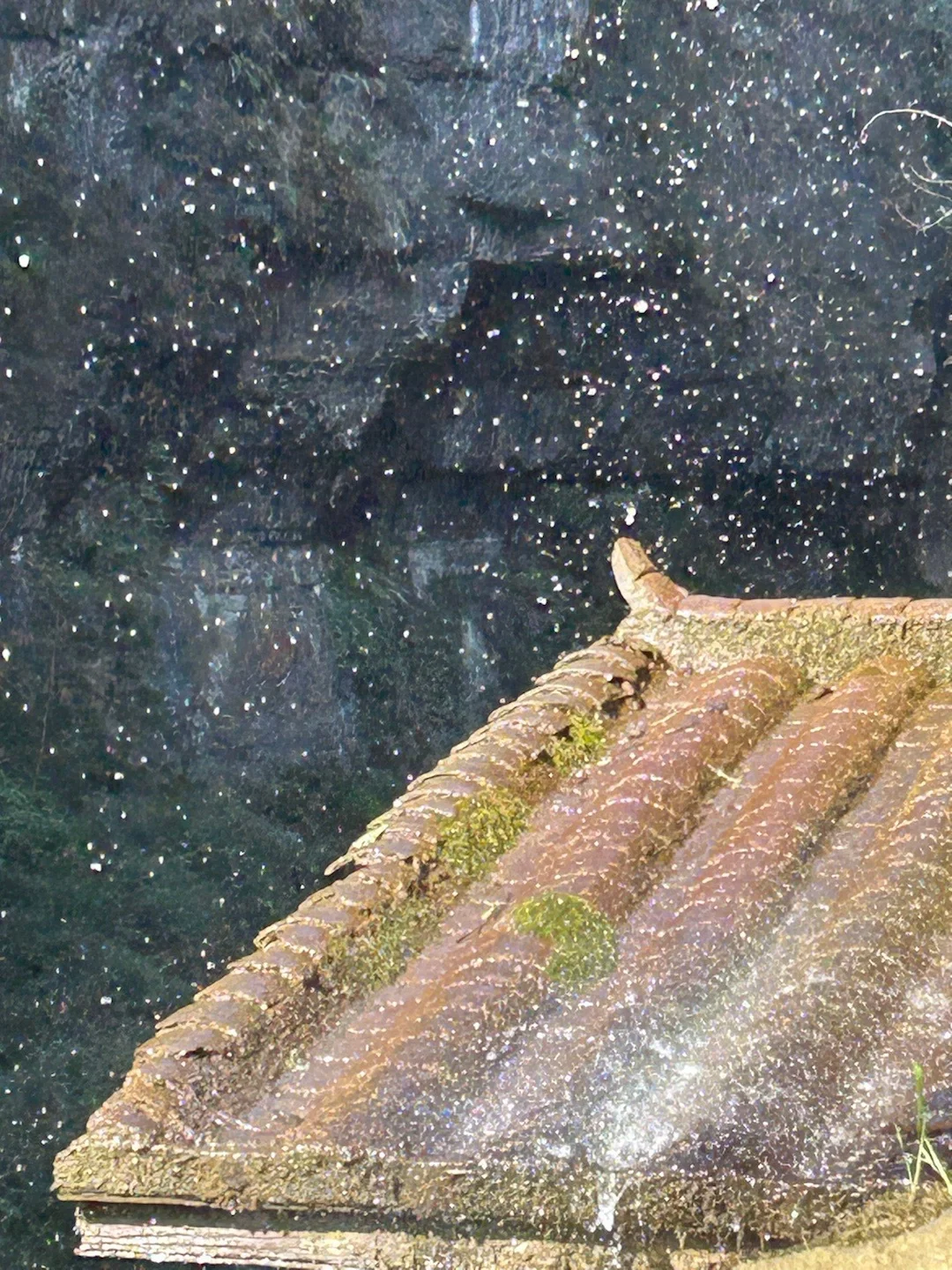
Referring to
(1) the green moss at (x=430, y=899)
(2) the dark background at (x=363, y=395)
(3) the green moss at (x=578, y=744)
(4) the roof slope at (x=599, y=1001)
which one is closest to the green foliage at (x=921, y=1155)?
(4) the roof slope at (x=599, y=1001)

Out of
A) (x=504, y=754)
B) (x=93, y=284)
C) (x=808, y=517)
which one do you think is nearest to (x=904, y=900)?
(x=504, y=754)

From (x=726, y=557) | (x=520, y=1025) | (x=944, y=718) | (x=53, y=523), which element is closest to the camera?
(x=520, y=1025)

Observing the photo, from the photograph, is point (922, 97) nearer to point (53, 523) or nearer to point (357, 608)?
point (357, 608)

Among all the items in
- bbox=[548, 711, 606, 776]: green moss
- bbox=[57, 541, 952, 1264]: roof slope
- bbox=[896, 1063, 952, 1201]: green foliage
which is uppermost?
bbox=[548, 711, 606, 776]: green moss

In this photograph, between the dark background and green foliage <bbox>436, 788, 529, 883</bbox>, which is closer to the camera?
green foliage <bbox>436, 788, 529, 883</bbox>

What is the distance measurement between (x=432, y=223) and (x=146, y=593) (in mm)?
3015

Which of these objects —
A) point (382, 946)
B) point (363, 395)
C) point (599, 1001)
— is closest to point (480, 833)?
point (382, 946)

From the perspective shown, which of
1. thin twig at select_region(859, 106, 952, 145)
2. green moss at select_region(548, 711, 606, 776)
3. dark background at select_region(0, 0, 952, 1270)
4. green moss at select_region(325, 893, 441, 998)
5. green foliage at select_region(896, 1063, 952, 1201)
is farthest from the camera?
thin twig at select_region(859, 106, 952, 145)

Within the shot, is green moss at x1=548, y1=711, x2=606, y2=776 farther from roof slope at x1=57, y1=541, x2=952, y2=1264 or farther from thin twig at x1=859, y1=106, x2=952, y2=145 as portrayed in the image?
thin twig at x1=859, y1=106, x2=952, y2=145

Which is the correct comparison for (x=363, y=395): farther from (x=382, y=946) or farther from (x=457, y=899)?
(x=382, y=946)

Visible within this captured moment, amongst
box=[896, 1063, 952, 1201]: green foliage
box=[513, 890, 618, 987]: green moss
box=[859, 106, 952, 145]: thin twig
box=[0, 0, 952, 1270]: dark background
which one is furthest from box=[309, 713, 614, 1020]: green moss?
box=[859, 106, 952, 145]: thin twig

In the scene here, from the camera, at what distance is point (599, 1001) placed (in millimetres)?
2109

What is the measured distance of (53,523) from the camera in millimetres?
8211

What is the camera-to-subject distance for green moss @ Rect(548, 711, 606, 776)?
9.89 ft
